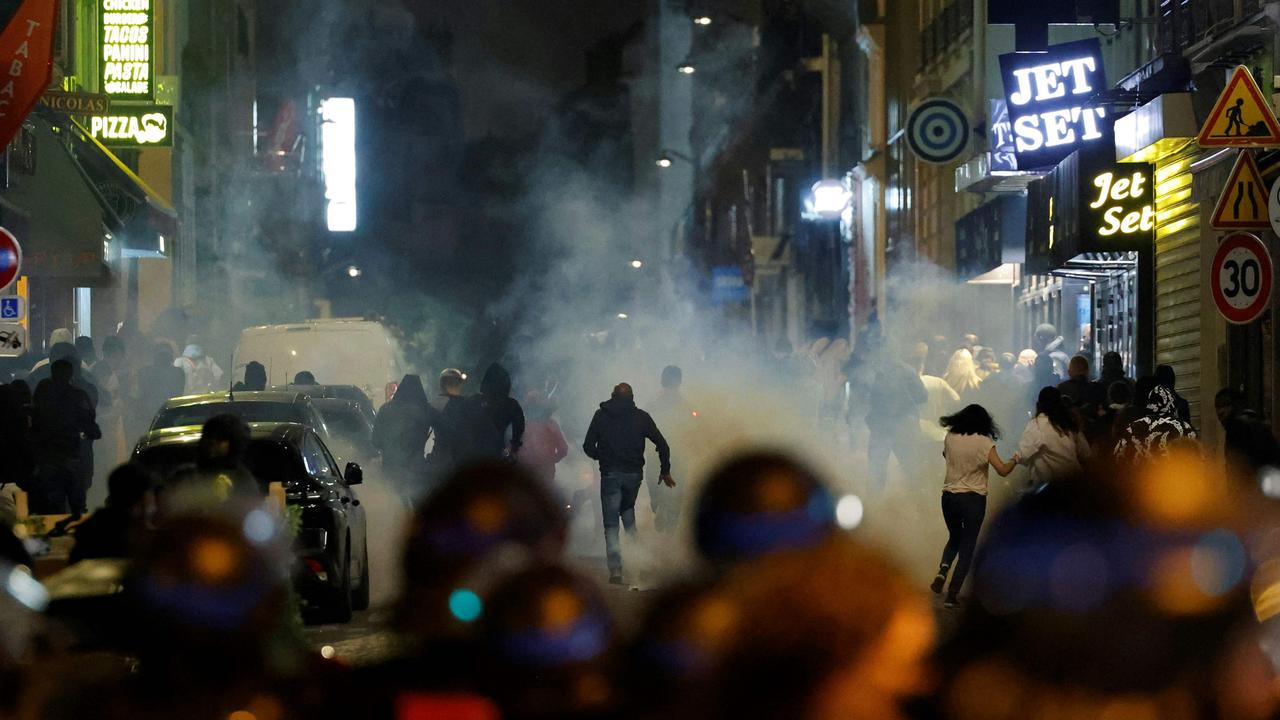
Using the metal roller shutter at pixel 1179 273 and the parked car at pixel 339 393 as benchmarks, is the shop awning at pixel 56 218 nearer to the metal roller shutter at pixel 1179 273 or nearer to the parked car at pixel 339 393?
the parked car at pixel 339 393

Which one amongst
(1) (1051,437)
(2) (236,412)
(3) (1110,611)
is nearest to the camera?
(3) (1110,611)

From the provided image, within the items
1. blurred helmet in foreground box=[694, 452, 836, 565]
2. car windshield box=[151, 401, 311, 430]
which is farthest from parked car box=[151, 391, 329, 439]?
blurred helmet in foreground box=[694, 452, 836, 565]

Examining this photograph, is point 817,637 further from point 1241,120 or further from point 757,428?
point 757,428

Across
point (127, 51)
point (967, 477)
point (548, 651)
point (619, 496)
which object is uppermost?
point (127, 51)

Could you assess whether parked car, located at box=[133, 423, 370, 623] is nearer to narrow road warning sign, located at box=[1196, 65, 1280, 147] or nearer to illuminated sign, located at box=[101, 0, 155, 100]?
narrow road warning sign, located at box=[1196, 65, 1280, 147]

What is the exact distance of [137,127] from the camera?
1103 inches

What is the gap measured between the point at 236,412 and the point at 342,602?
4071 millimetres

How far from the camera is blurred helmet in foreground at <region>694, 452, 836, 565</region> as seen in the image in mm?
2783

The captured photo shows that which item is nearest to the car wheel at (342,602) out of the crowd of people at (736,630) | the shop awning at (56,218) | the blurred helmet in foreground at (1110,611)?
the crowd of people at (736,630)

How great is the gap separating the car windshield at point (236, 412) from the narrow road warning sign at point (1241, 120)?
702 centimetres

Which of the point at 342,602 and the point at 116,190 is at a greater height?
the point at 116,190

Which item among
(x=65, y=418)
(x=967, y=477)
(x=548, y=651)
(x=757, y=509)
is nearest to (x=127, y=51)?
(x=65, y=418)

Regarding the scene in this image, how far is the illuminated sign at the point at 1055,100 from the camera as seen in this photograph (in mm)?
20953

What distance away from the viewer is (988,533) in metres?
2.81
